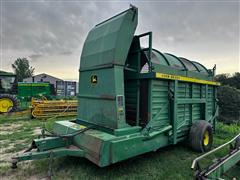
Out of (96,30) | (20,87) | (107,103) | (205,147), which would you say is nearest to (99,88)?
(107,103)

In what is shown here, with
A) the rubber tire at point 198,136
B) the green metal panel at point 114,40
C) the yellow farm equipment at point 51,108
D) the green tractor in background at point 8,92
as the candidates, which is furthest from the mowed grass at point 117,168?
the green tractor in background at point 8,92

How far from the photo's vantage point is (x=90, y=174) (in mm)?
3215

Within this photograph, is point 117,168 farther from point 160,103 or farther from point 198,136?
point 198,136

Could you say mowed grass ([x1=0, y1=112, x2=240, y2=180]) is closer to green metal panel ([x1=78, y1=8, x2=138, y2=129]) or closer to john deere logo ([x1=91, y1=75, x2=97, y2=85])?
green metal panel ([x1=78, y1=8, x2=138, y2=129])

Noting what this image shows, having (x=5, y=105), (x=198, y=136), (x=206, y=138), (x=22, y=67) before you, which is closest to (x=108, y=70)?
(x=198, y=136)

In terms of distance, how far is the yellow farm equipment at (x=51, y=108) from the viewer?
9641 mm

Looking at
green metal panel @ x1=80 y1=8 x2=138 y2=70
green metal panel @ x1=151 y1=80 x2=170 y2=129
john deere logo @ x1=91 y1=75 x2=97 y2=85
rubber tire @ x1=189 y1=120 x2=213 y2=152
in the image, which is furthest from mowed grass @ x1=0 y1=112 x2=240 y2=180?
green metal panel @ x1=80 y1=8 x2=138 y2=70

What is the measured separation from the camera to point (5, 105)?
11.1 meters

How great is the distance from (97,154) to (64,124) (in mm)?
1491

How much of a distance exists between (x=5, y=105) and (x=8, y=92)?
245cm

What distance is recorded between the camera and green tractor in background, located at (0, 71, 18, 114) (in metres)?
11.1

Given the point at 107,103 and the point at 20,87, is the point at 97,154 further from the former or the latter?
the point at 20,87

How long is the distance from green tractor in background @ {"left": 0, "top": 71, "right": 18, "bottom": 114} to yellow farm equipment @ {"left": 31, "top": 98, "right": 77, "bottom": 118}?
208 centimetres

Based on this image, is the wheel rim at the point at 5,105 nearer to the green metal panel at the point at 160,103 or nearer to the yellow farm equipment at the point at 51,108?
the yellow farm equipment at the point at 51,108
